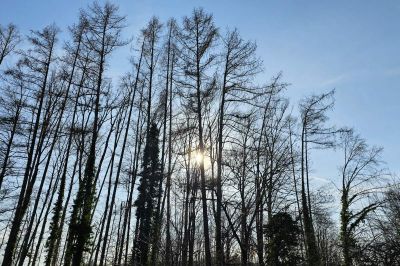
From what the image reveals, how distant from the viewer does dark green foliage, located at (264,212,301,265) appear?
18.7 meters

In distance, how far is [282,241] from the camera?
19.4 m

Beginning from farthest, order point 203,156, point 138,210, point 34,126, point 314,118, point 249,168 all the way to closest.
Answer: point 138,210 < point 314,118 < point 34,126 < point 203,156 < point 249,168

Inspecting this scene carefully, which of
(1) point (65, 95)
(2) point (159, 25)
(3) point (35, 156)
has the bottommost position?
(3) point (35, 156)

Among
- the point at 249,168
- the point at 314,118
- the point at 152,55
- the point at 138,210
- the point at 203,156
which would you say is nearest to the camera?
the point at 249,168

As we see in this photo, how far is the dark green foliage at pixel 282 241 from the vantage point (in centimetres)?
1870

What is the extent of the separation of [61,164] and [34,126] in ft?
20.1

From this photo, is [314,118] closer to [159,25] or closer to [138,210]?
[159,25]

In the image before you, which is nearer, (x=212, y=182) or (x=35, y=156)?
(x=212, y=182)

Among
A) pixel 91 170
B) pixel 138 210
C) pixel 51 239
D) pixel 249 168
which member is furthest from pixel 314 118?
pixel 51 239

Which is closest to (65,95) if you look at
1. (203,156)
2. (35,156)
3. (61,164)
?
(35,156)

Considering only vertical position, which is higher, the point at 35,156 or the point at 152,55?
the point at 152,55

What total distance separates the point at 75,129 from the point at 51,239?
854cm

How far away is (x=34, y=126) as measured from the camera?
1686 cm

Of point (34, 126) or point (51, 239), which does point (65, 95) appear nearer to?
point (34, 126)
